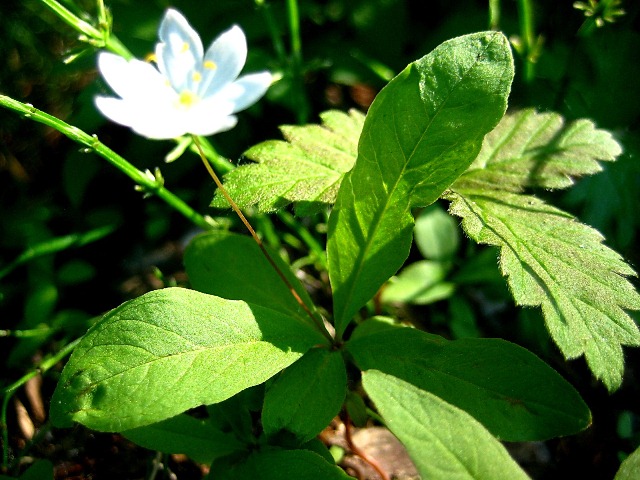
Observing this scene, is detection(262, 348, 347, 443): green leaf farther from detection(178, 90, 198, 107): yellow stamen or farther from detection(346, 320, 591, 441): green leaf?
detection(178, 90, 198, 107): yellow stamen

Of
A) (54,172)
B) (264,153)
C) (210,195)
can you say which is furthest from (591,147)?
(54,172)

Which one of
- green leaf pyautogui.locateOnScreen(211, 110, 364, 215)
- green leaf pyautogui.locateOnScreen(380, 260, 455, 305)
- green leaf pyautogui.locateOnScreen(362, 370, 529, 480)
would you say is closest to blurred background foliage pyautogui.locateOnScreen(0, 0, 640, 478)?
green leaf pyautogui.locateOnScreen(380, 260, 455, 305)

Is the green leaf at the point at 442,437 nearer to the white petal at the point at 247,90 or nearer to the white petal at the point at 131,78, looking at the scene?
the white petal at the point at 247,90

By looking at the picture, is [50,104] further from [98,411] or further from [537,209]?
[537,209]

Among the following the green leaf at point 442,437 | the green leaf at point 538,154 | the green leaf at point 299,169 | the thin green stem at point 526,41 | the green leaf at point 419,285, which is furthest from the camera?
the green leaf at point 419,285

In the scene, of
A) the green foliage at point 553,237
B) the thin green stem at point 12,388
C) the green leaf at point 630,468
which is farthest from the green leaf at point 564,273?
the thin green stem at point 12,388

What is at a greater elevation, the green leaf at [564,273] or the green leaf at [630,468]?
the green leaf at [564,273]
